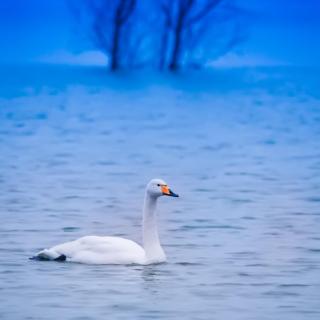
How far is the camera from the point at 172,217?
17.9 metres

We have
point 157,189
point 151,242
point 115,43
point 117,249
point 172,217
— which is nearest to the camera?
point 117,249

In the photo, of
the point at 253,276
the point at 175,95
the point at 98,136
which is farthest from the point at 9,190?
the point at 175,95

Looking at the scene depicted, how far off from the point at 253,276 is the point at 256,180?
9.49 m

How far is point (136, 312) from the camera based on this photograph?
12.0 meters

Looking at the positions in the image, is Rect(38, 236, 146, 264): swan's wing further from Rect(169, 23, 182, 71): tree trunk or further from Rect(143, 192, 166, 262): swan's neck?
Rect(169, 23, 182, 71): tree trunk

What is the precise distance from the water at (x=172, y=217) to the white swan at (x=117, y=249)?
0.11 m

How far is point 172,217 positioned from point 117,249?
13.1 feet

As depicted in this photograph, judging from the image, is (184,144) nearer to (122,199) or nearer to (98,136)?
(98,136)

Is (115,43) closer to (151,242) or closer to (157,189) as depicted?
(157,189)

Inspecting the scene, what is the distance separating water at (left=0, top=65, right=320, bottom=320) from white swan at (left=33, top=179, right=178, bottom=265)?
11 cm

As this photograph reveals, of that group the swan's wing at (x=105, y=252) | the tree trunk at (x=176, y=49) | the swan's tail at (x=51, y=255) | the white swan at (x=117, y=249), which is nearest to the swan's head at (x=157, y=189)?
the white swan at (x=117, y=249)

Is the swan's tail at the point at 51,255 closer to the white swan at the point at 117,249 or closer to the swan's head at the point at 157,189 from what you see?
the white swan at the point at 117,249

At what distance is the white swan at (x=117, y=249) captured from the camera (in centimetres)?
1401

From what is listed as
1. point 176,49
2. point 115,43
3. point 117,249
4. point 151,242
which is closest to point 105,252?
point 117,249
